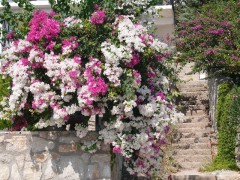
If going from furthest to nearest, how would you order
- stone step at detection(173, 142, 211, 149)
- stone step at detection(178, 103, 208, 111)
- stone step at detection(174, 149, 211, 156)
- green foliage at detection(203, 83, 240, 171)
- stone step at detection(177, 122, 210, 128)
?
stone step at detection(178, 103, 208, 111) < stone step at detection(177, 122, 210, 128) < stone step at detection(173, 142, 211, 149) < stone step at detection(174, 149, 211, 156) < green foliage at detection(203, 83, 240, 171)

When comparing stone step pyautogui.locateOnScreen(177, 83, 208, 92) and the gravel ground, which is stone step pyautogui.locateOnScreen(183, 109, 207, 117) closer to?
stone step pyautogui.locateOnScreen(177, 83, 208, 92)

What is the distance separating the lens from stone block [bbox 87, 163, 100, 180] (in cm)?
627

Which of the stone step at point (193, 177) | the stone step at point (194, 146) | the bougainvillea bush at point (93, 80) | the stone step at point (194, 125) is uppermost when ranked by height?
the bougainvillea bush at point (93, 80)

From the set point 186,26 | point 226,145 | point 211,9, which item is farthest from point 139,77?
point 211,9

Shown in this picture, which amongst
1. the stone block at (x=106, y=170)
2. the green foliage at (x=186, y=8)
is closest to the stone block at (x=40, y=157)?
the stone block at (x=106, y=170)

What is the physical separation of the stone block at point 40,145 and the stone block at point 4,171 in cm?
47

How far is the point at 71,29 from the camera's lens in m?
6.02

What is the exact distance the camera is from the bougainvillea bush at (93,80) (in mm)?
5590

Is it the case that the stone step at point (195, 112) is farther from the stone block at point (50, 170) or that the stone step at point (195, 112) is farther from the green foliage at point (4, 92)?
the stone block at point (50, 170)

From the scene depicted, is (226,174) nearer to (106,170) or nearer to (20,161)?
(106,170)

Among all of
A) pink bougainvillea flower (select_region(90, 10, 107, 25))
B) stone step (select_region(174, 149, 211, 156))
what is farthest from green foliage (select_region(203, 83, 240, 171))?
pink bougainvillea flower (select_region(90, 10, 107, 25))

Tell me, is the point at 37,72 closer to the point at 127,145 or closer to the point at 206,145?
the point at 127,145

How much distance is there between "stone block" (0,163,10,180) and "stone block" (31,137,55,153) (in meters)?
0.47

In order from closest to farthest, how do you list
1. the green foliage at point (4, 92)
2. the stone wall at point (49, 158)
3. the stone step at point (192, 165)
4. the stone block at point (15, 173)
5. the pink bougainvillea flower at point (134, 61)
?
the pink bougainvillea flower at point (134, 61)
the stone wall at point (49, 158)
the stone block at point (15, 173)
the green foliage at point (4, 92)
the stone step at point (192, 165)
